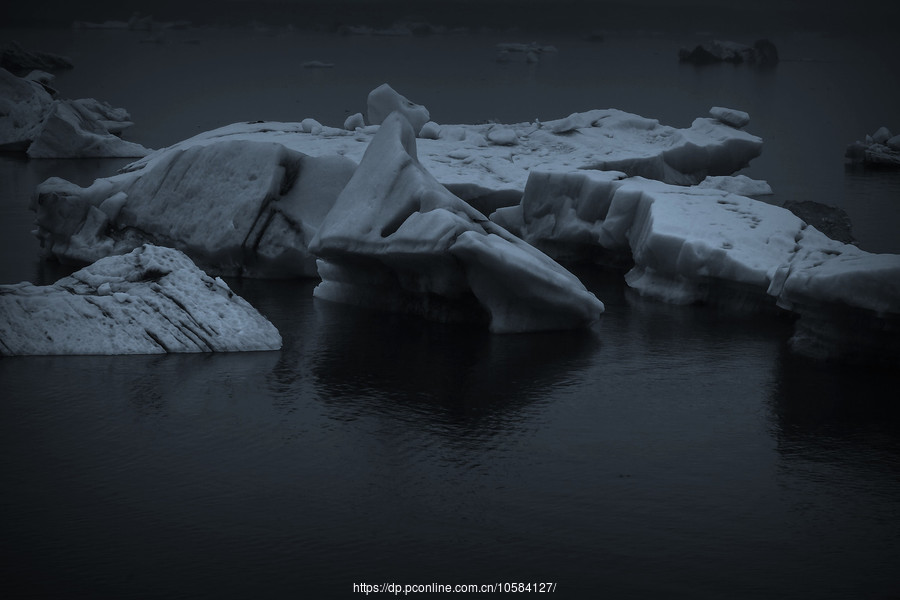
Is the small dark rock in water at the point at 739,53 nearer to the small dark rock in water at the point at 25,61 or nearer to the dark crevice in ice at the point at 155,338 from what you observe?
the small dark rock in water at the point at 25,61

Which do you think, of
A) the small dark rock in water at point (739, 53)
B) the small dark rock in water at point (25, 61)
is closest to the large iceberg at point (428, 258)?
the small dark rock in water at point (25, 61)

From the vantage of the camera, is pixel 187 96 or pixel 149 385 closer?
pixel 149 385

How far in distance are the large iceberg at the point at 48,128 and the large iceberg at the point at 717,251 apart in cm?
1510

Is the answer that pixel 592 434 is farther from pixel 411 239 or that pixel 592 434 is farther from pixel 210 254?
pixel 210 254

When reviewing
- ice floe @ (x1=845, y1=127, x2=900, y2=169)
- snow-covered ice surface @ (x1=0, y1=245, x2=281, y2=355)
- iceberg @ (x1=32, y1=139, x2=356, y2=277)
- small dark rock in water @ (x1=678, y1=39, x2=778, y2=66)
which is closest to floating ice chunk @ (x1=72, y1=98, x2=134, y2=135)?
iceberg @ (x1=32, y1=139, x2=356, y2=277)

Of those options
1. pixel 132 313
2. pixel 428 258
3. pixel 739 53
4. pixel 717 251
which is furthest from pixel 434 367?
pixel 739 53

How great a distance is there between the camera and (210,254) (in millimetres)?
18047

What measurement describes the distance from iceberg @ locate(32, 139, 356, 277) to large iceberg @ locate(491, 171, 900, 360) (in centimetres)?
373

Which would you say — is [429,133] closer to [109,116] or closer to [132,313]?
[132,313]

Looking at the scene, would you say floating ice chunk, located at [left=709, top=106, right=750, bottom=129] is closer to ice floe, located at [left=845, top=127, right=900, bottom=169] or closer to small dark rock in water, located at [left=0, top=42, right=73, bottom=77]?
ice floe, located at [left=845, top=127, right=900, bottom=169]

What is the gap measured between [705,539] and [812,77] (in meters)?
59.5

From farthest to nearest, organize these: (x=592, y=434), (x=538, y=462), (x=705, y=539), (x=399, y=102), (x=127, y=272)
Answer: (x=399, y=102)
(x=127, y=272)
(x=592, y=434)
(x=538, y=462)
(x=705, y=539)

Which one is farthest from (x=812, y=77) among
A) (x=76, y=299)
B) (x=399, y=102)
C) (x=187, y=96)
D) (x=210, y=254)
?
(x=76, y=299)

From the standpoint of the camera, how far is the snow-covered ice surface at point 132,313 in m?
13.9
